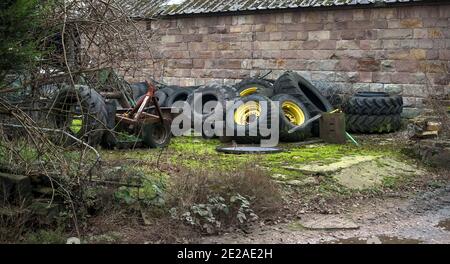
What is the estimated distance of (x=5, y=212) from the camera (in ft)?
15.6

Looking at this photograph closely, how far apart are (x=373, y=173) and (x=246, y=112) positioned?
3643 mm

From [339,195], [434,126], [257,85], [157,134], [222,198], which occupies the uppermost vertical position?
[257,85]

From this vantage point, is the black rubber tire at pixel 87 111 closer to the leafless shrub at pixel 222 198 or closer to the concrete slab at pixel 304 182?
the leafless shrub at pixel 222 198

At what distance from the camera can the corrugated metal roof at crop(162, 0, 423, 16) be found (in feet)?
44.6

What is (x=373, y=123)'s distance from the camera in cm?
1210

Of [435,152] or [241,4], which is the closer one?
[435,152]

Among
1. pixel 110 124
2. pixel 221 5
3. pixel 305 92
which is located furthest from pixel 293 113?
pixel 221 5

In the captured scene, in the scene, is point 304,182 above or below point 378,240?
above

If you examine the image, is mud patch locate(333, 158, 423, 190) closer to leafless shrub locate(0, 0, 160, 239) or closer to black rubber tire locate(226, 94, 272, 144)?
black rubber tire locate(226, 94, 272, 144)

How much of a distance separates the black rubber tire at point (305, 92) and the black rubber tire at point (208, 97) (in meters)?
1.05

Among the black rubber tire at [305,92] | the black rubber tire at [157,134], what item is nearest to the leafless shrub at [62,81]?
the black rubber tire at [157,134]

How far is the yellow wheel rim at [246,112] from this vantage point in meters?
11.0

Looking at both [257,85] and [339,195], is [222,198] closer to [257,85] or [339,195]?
[339,195]
